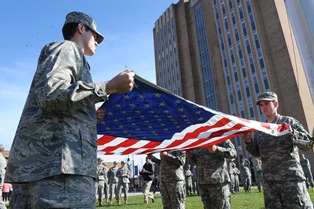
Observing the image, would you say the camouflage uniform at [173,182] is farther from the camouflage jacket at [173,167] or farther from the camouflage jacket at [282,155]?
the camouflage jacket at [282,155]

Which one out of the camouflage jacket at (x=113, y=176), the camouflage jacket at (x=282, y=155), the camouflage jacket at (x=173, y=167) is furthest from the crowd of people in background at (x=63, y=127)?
the camouflage jacket at (x=113, y=176)

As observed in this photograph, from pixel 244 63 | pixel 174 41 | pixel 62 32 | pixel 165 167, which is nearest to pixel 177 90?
pixel 174 41

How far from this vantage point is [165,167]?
667 centimetres

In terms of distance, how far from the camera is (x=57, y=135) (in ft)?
5.88

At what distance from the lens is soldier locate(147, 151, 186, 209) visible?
20.5ft

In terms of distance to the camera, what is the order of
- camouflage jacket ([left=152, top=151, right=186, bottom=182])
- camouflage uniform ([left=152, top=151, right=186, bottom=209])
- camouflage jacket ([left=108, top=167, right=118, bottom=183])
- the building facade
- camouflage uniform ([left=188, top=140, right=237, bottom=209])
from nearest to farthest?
camouflage uniform ([left=188, top=140, right=237, bottom=209]) < camouflage uniform ([left=152, top=151, right=186, bottom=209]) < camouflage jacket ([left=152, top=151, right=186, bottom=182]) < camouflage jacket ([left=108, top=167, right=118, bottom=183]) < the building facade

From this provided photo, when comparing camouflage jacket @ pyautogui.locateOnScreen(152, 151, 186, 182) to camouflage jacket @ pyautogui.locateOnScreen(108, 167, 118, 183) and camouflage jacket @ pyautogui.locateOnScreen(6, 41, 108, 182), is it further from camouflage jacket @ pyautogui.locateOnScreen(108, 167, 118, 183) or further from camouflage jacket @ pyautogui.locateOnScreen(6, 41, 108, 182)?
camouflage jacket @ pyautogui.locateOnScreen(108, 167, 118, 183)

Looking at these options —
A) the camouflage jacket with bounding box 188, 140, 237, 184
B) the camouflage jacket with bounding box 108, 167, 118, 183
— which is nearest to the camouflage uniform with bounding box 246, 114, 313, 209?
the camouflage jacket with bounding box 188, 140, 237, 184

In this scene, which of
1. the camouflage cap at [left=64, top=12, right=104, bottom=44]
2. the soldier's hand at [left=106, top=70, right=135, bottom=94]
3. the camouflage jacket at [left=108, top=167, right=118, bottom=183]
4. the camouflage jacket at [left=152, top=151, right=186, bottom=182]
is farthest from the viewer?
the camouflage jacket at [left=108, top=167, right=118, bottom=183]

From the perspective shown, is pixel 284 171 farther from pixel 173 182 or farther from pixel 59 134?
pixel 59 134

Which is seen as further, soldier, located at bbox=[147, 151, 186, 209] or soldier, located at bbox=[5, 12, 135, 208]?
soldier, located at bbox=[147, 151, 186, 209]

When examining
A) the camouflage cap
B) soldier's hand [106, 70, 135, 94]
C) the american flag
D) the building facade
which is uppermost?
the building facade

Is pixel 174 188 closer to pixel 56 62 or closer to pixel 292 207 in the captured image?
pixel 292 207

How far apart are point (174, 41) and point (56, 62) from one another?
2240 inches
